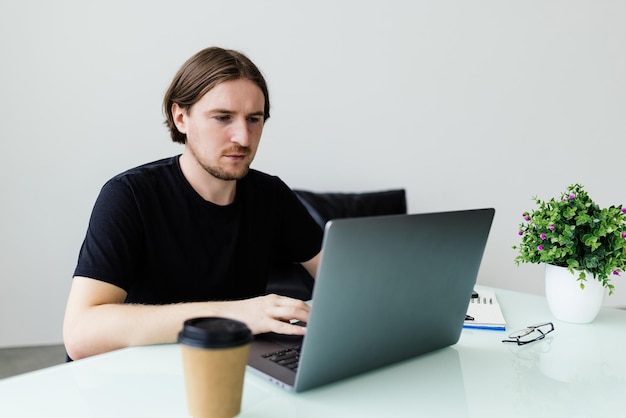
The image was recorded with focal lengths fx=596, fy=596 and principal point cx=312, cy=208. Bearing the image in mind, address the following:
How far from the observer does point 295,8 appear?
3.19m

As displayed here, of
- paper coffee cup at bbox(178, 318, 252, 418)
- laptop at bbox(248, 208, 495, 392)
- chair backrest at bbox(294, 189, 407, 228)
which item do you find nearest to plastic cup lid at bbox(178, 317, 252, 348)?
paper coffee cup at bbox(178, 318, 252, 418)

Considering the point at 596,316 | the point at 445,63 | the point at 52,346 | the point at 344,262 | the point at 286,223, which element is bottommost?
the point at 52,346

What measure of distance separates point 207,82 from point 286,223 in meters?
0.49

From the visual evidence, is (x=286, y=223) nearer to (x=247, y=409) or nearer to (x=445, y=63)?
(x=247, y=409)

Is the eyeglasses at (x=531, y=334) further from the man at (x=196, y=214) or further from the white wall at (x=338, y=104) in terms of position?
the white wall at (x=338, y=104)

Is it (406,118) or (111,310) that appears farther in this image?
(406,118)

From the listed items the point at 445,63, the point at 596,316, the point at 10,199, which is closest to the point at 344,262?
the point at 596,316

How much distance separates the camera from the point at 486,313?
144cm

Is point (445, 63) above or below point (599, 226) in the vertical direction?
above

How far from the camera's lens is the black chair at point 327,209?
270 centimetres

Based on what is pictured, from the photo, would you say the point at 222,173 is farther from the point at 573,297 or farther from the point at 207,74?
the point at 573,297

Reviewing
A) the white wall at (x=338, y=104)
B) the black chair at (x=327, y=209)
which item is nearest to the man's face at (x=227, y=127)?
the black chair at (x=327, y=209)

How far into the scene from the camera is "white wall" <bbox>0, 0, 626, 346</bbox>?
287cm

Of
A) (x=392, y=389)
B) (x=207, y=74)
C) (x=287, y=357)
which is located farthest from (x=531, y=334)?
(x=207, y=74)
